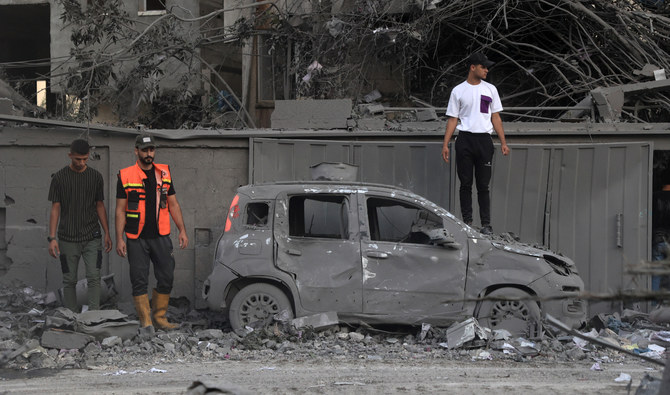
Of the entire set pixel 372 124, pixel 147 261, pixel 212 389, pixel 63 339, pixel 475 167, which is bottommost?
pixel 63 339

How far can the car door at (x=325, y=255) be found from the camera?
8148mm

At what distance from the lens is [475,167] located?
964 centimetres

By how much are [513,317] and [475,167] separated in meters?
2.23

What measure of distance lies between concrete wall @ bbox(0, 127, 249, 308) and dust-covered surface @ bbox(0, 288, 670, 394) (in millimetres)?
1627

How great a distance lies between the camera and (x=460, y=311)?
8.15 m

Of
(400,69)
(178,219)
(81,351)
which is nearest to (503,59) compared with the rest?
(400,69)

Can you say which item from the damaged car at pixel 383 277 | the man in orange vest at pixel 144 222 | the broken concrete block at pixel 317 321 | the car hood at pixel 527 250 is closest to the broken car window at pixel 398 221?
the damaged car at pixel 383 277

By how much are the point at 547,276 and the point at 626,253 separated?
8.60ft

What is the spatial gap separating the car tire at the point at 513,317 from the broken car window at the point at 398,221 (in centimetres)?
96

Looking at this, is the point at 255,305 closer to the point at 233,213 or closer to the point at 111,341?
the point at 233,213

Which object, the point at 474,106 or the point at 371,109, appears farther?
the point at 371,109

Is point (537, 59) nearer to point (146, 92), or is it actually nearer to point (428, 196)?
point (428, 196)

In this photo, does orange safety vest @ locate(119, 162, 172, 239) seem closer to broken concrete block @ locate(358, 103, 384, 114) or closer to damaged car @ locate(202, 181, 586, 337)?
damaged car @ locate(202, 181, 586, 337)

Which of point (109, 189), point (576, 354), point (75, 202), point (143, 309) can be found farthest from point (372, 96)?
point (576, 354)
